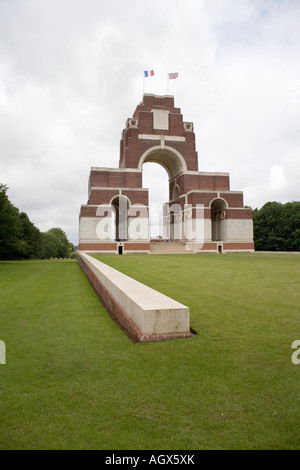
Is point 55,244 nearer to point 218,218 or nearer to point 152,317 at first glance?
point 218,218

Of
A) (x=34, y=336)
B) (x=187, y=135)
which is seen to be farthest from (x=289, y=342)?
(x=187, y=135)

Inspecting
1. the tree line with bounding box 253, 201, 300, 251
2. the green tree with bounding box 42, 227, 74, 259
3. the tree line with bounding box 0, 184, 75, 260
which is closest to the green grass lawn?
the tree line with bounding box 0, 184, 75, 260

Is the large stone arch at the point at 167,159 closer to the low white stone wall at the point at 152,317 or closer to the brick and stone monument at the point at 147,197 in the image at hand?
the brick and stone monument at the point at 147,197

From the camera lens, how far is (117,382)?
3.13m

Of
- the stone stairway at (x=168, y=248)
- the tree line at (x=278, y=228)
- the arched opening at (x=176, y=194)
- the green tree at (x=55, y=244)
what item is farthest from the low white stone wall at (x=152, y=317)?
the green tree at (x=55, y=244)

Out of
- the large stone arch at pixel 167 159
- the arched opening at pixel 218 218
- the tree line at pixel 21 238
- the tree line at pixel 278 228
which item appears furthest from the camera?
the tree line at pixel 278 228

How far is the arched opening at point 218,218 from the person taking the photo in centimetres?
4031

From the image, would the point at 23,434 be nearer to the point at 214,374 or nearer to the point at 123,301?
the point at 214,374

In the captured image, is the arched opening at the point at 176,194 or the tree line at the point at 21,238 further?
the arched opening at the point at 176,194

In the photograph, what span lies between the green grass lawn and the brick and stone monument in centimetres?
3163

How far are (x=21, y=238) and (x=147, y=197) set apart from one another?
732 inches

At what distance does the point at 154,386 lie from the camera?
3035 mm

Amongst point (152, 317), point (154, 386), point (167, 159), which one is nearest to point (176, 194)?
point (167, 159)

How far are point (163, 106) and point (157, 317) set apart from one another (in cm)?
4310
